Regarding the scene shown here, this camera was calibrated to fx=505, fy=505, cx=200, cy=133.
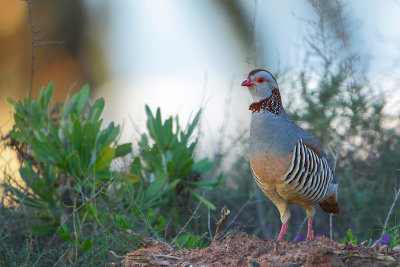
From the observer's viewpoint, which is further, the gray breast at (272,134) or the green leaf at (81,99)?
the green leaf at (81,99)

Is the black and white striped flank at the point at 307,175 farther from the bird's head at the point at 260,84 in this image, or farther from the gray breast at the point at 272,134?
the bird's head at the point at 260,84

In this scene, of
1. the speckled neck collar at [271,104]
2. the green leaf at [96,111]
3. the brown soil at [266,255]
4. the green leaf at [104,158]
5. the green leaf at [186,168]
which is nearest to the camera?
the brown soil at [266,255]

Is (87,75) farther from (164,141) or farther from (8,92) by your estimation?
(164,141)

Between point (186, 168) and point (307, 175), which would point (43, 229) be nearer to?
point (186, 168)

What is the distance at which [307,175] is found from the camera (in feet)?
11.6

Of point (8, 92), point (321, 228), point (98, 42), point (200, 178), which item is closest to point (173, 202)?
point (200, 178)

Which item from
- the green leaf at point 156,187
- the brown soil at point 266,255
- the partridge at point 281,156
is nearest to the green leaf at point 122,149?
the green leaf at point 156,187

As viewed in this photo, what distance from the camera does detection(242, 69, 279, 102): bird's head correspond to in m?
3.75

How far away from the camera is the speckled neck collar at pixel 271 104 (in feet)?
12.2

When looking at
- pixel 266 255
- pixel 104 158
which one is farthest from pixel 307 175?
pixel 104 158

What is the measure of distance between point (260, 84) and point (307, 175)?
29.8 inches

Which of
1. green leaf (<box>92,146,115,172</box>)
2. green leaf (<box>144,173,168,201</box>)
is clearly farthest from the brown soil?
green leaf (<box>144,173,168,201</box>)

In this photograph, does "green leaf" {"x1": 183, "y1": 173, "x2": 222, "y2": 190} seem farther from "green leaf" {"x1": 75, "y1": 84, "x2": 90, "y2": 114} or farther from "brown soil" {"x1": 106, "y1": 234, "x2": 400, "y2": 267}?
"brown soil" {"x1": 106, "y1": 234, "x2": 400, "y2": 267}

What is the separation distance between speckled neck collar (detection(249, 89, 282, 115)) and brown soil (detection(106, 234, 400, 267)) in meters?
1.17
